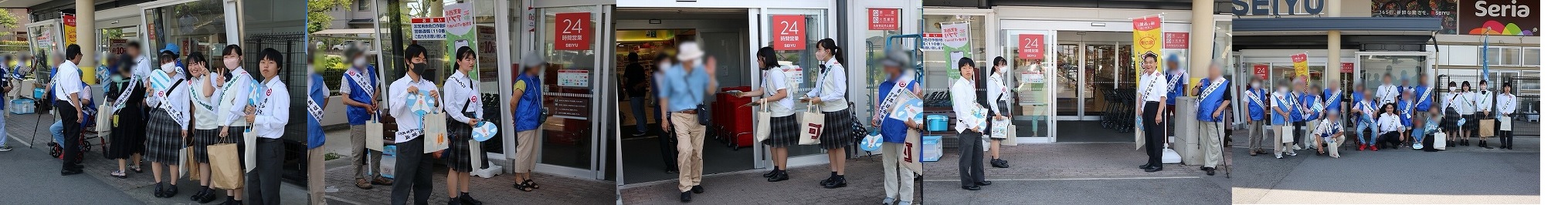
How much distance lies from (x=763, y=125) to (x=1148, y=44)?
32.8 inches

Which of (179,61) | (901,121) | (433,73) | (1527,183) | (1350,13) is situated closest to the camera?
(901,121)

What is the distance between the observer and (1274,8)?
3025 mm

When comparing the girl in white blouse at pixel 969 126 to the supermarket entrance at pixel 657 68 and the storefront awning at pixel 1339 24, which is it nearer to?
the supermarket entrance at pixel 657 68

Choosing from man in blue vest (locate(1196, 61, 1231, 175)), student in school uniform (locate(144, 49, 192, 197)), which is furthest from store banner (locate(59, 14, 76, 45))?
man in blue vest (locate(1196, 61, 1231, 175))

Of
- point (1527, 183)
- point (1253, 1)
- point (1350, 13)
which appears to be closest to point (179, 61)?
point (1253, 1)

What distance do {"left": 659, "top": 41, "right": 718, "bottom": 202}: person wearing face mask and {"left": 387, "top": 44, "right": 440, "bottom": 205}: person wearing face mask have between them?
0.68m

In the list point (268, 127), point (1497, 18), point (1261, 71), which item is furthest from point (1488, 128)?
point (268, 127)

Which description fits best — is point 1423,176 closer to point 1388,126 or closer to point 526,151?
point 1388,126

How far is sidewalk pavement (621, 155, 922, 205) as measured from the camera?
223cm

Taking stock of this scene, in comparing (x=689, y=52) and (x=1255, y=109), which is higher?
(x=689, y=52)

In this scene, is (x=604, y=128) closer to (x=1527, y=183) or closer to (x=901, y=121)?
(x=901, y=121)

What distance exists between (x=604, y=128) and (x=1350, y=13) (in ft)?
9.15

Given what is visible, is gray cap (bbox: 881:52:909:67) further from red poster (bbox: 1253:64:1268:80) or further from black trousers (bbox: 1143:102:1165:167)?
red poster (bbox: 1253:64:1268:80)

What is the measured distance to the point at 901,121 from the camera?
2.14 meters
